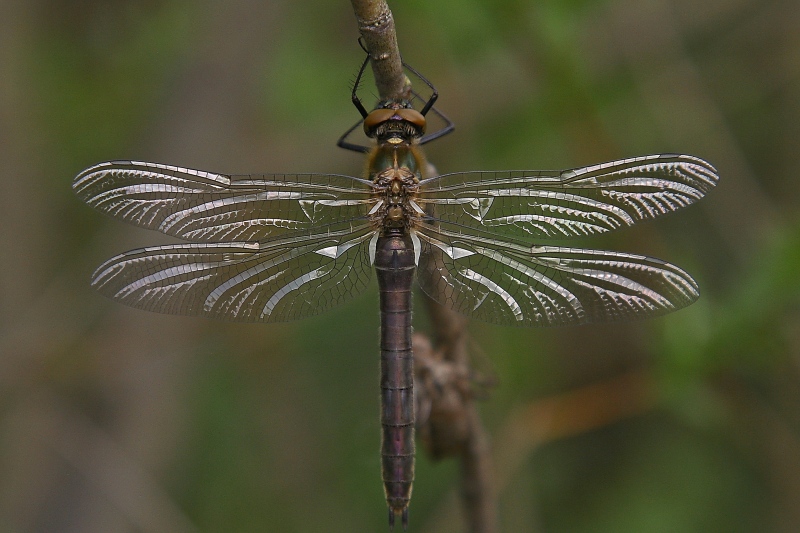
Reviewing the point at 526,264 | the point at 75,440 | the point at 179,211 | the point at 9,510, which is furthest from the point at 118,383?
the point at 526,264

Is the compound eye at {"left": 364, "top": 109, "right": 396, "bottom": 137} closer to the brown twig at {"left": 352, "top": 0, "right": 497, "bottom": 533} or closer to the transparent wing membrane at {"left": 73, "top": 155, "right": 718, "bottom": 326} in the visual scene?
the transparent wing membrane at {"left": 73, "top": 155, "right": 718, "bottom": 326}

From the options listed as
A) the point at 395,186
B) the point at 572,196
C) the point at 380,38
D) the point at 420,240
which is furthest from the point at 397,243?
the point at 380,38

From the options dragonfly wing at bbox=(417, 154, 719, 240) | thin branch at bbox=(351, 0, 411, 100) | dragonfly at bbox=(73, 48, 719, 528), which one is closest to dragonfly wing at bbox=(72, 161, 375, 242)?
dragonfly at bbox=(73, 48, 719, 528)

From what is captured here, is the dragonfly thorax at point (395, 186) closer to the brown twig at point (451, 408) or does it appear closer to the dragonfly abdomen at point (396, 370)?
the dragonfly abdomen at point (396, 370)

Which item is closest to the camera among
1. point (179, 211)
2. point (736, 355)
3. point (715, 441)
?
point (179, 211)

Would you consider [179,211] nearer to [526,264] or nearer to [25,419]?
[526,264]

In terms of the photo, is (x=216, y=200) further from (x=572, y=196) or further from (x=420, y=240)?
(x=572, y=196)
